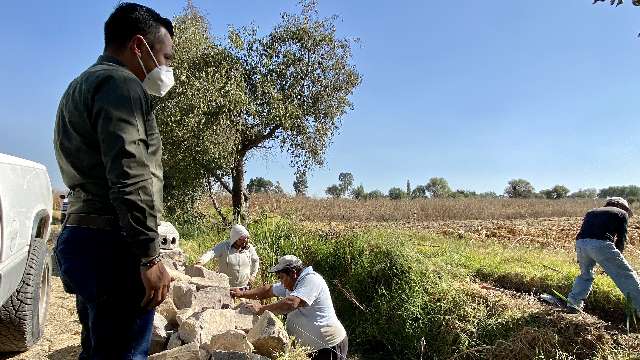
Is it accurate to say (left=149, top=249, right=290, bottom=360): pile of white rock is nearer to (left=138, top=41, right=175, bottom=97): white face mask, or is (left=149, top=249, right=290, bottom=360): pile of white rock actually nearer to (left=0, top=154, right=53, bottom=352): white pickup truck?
(left=0, top=154, right=53, bottom=352): white pickup truck

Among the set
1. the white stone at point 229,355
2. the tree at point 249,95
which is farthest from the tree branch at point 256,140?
the white stone at point 229,355

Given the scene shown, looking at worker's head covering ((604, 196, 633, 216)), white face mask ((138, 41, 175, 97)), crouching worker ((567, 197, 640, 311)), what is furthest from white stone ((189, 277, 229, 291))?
worker's head covering ((604, 196, 633, 216))

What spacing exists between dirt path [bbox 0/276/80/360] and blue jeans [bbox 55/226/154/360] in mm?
2600

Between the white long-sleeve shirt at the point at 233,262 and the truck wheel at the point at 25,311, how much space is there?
3.57 m

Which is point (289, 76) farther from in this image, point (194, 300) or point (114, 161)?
point (114, 161)

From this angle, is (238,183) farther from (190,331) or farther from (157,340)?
(190,331)

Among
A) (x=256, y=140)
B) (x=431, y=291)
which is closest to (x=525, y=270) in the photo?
→ (x=431, y=291)

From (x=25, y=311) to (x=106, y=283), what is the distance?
2.41 m

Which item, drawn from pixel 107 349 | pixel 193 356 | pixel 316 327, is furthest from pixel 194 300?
pixel 107 349

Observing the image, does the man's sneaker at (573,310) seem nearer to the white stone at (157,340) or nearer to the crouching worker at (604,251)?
the crouching worker at (604,251)

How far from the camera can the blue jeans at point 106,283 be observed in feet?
7.48

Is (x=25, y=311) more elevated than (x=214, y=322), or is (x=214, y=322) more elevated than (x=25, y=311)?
(x=25, y=311)

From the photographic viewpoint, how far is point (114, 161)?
6.88 feet

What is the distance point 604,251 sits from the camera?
25.4 ft
